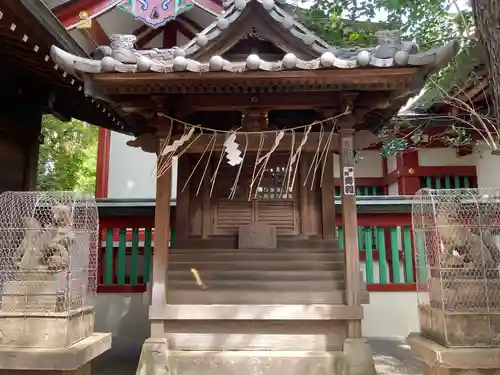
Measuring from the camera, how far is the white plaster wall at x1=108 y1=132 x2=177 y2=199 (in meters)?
11.5

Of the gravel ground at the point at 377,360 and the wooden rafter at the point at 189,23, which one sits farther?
the wooden rafter at the point at 189,23

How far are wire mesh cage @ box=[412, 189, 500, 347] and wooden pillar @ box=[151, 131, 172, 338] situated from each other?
10.1ft

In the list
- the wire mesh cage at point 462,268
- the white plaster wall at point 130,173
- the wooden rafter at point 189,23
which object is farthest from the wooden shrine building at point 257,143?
the wooden rafter at point 189,23

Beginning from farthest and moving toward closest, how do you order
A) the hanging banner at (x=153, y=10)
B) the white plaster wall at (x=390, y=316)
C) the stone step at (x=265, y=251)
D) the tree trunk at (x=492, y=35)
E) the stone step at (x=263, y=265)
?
the hanging banner at (x=153, y=10) → the white plaster wall at (x=390, y=316) → the stone step at (x=265, y=251) → the stone step at (x=263, y=265) → the tree trunk at (x=492, y=35)

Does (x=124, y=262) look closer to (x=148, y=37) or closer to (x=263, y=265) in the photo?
(x=263, y=265)

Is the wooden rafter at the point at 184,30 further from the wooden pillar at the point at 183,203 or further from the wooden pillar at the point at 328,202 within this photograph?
the wooden pillar at the point at 328,202

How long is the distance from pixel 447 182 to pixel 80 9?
9.58 m

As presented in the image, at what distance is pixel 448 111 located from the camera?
9.58m

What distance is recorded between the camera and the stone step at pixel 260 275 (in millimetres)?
5566

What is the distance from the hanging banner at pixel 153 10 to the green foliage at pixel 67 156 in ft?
20.8

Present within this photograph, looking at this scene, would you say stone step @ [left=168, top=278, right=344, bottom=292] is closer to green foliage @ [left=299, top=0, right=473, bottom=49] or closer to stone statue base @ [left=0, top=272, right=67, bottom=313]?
stone statue base @ [left=0, top=272, right=67, bottom=313]

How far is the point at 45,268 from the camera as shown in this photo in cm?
473

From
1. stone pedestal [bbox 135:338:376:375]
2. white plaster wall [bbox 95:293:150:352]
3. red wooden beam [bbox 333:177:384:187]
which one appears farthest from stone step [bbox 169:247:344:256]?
red wooden beam [bbox 333:177:384:187]

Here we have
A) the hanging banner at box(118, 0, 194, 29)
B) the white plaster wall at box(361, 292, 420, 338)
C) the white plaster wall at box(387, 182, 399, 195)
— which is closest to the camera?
the white plaster wall at box(361, 292, 420, 338)
